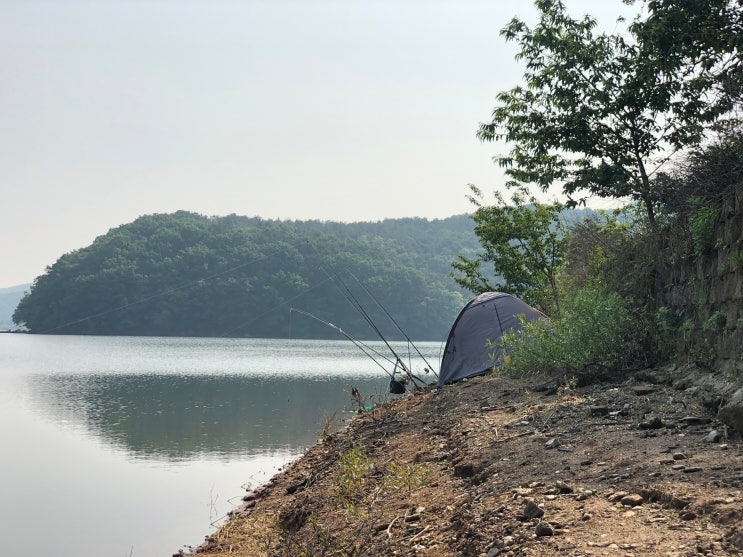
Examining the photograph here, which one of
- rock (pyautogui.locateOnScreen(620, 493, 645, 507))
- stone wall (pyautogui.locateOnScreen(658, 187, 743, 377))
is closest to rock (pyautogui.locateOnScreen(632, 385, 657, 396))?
stone wall (pyautogui.locateOnScreen(658, 187, 743, 377))

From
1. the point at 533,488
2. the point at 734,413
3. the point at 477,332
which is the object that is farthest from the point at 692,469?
the point at 477,332

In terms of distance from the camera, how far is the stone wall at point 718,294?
23.6 ft

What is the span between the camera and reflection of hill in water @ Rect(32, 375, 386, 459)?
1683 cm

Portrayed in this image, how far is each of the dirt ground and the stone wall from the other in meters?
0.59

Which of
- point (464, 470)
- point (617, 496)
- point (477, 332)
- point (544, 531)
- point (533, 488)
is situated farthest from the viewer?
point (477, 332)

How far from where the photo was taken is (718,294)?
306 inches

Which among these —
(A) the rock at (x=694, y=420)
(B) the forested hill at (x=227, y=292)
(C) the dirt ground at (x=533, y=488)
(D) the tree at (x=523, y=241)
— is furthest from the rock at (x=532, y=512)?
(B) the forested hill at (x=227, y=292)

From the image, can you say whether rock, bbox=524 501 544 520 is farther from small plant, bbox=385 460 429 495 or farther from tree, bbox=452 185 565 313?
tree, bbox=452 185 565 313

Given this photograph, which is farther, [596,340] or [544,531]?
[596,340]

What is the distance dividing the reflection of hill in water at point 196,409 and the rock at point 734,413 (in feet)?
32.1

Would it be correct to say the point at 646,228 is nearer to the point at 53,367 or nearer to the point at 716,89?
the point at 716,89

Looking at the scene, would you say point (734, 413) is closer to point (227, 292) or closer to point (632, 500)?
point (632, 500)

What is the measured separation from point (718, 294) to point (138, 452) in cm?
1234

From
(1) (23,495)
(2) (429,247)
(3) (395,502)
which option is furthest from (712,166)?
(2) (429,247)
